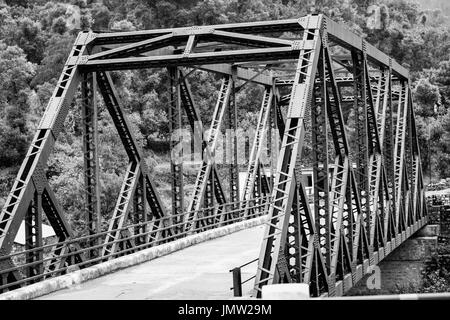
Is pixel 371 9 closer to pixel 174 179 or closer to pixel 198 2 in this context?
pixel 198 2

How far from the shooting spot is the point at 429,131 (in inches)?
2235

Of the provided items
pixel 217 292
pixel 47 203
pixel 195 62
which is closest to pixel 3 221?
pixel 47 203

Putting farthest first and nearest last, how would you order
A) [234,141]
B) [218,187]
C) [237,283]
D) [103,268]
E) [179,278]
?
1. [234,141]
2. [218,187]
3. [103,268]
4. [179,278]
5. [237,283]

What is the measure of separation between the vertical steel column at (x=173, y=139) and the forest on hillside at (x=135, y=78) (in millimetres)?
17555

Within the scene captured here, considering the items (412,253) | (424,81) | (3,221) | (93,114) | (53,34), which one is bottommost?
(412,253)

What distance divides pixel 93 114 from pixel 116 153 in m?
27.1

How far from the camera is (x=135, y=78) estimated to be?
184 feet

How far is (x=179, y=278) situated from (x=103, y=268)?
1.61 metres

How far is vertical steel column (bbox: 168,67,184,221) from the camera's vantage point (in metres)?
22.1

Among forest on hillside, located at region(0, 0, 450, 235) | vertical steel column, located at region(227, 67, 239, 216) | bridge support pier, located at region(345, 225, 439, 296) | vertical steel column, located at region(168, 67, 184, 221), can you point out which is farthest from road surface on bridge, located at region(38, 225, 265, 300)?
forest on hillside, located at region(0, 0, 450, 235)

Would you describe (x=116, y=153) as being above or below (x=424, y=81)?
below

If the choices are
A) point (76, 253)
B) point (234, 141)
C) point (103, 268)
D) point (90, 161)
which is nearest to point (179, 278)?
point (103, 268)

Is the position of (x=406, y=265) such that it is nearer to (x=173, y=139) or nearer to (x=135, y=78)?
(x=173, y=139)

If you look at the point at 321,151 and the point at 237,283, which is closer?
the point at 237,283
